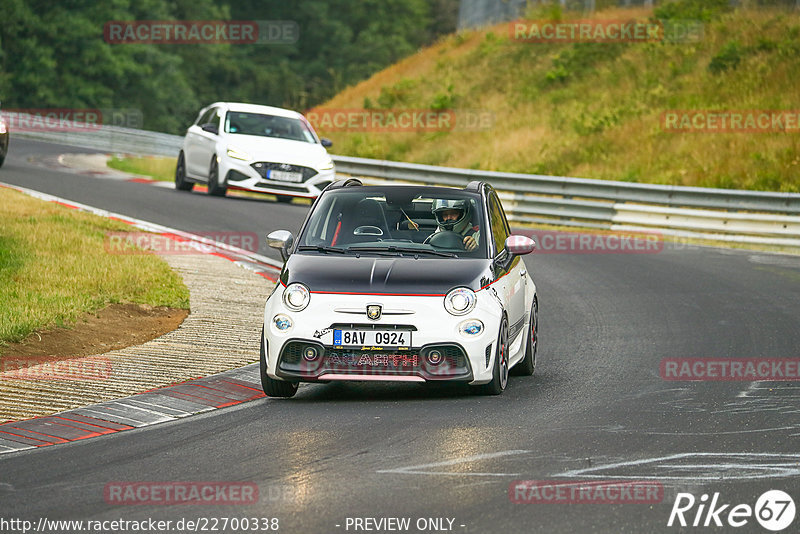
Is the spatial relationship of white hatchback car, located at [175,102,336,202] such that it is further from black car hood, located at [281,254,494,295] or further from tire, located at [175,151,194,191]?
black car hood, located at [281,254,494,295]

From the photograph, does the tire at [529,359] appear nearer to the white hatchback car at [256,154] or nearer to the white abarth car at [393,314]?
the white abarth car at [393,314]

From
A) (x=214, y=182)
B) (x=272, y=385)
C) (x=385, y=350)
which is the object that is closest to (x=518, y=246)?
(x=385, y=350)

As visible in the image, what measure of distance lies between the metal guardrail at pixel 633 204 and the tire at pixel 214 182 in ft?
15.8

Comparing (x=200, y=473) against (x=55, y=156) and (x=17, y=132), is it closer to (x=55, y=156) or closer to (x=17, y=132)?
(x=55, y=156)

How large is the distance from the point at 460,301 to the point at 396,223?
1443mm

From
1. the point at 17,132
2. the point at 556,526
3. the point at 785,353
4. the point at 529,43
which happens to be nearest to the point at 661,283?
the point at 785,353

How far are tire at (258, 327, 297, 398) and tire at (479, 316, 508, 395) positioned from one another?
4.71ft

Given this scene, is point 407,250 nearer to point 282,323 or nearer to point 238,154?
point 282,323

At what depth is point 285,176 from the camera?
2306 cm

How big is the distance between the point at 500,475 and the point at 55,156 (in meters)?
29.0

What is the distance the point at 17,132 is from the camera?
43125 millimetres

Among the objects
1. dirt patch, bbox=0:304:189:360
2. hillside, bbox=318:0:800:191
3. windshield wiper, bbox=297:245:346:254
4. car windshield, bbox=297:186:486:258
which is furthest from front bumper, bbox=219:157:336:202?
windshield wiper, bbox=297:245:346:254

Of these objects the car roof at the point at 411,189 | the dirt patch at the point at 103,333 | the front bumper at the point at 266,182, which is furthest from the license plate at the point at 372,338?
the front bumper at the point at 266,182

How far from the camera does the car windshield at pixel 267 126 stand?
2412 centimetres
